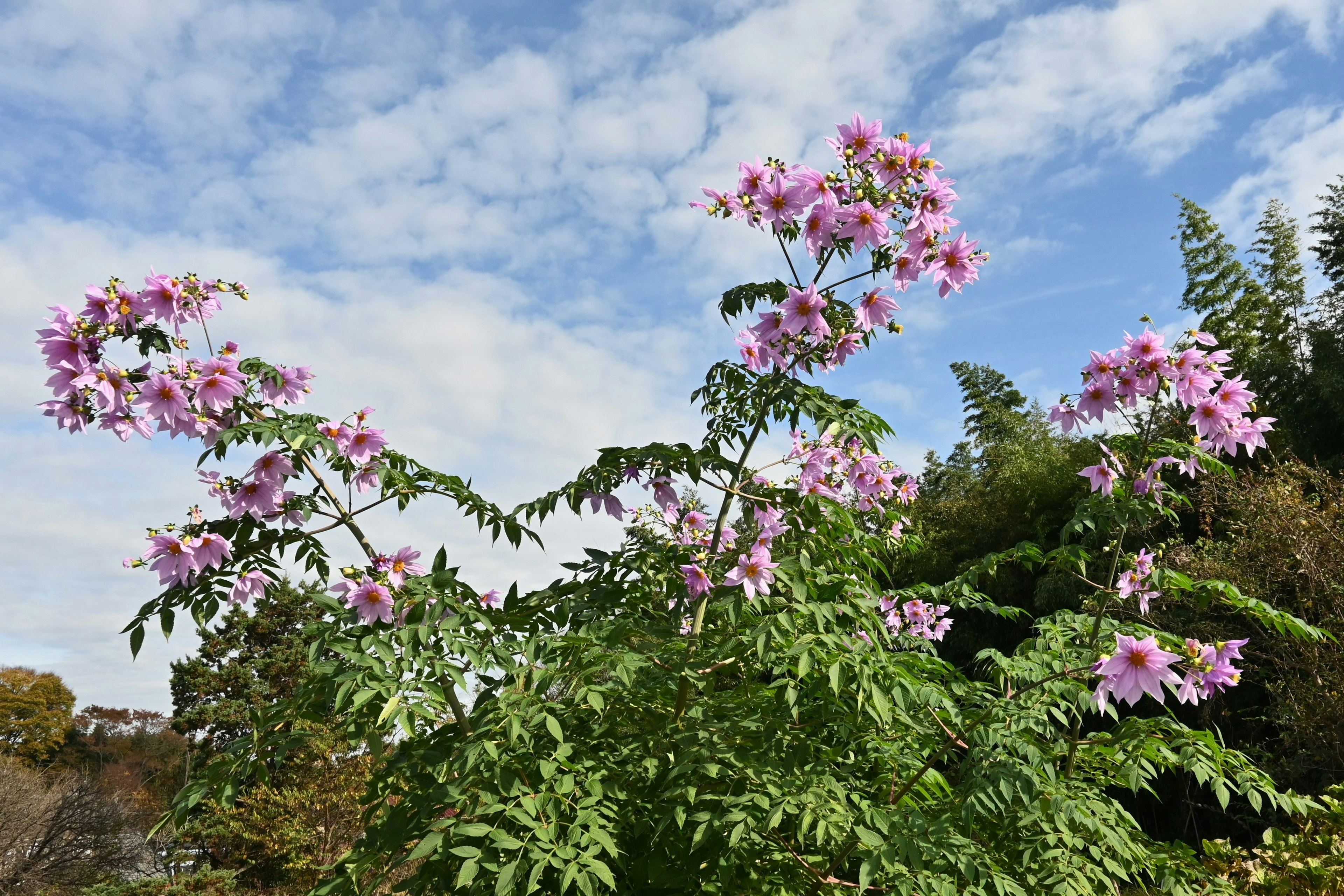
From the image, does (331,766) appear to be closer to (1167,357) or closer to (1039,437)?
(1167,357)

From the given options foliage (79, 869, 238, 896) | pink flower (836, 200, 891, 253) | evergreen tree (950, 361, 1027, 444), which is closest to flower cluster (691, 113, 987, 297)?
pink flower (836, 200, 891, 253)

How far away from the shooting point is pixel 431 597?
7.84ft

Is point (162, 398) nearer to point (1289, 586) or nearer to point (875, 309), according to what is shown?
point (875, 309)

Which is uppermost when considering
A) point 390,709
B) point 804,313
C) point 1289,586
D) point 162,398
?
point 1289,586

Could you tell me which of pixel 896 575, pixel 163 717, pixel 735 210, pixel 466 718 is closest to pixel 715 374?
pixel 735 210

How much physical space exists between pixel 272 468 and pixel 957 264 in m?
2.16

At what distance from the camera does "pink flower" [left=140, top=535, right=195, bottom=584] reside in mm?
2363

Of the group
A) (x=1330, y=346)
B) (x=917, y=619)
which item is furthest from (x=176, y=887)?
(x=1330, y=346)

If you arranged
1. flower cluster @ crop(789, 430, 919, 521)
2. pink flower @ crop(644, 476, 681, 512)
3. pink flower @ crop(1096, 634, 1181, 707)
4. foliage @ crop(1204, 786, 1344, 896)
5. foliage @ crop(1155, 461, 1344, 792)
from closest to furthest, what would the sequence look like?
pink flower @ crop(1096, 634, 1181, 707) → pink flower @ crop(644, 476, 681, 512) → flower cluster @ crop(789, 430, 919, 521) → foliage @ crop(1204, 786, 1344, 896) → foliage @ crop(1155, 461, 1344, 792)

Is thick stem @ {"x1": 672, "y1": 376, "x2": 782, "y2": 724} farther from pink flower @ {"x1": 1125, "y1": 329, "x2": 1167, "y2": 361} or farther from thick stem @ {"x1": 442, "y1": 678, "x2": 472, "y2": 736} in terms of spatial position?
pink flower @ {"x1": 1125, "y1": 329, "x2": 1167, "y2": 361}

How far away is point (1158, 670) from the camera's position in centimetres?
216

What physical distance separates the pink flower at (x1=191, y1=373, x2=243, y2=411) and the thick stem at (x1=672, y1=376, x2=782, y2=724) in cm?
148

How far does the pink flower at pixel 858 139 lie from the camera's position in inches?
102

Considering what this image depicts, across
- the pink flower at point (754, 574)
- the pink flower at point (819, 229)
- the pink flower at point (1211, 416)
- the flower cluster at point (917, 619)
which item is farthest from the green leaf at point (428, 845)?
the flower cluster at point (917, 619)
